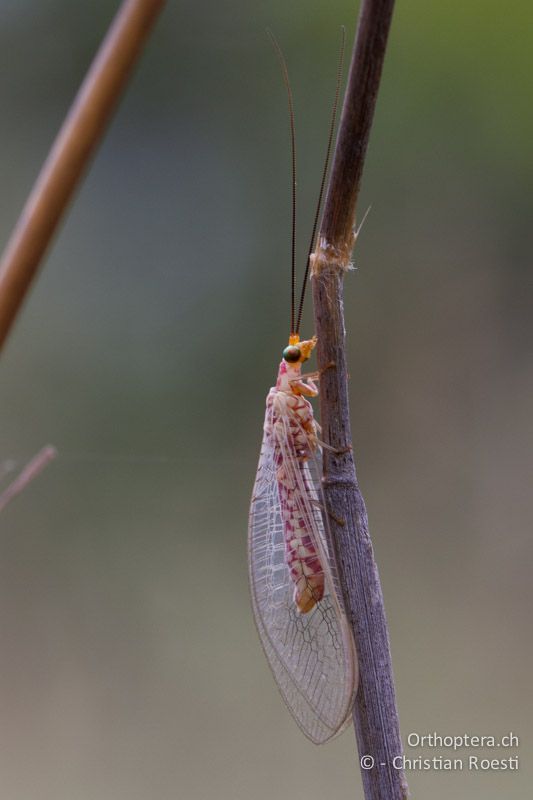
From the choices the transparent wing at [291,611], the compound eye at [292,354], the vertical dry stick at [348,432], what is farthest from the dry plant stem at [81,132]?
the compound eye at [292,354]

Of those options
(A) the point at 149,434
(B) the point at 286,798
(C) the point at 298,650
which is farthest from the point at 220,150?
(C) the point at 298,650

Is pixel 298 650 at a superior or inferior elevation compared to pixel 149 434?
inferior

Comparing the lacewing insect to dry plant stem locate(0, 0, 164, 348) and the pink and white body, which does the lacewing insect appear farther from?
dry plant stem locate(0, 0, 164, 348)

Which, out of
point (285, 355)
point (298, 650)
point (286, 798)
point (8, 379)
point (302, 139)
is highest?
point (302, 139)

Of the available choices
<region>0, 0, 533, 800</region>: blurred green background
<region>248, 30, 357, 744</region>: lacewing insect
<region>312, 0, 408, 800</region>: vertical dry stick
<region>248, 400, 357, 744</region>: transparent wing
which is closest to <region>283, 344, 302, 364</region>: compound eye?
<region>248, 30, 357, 744</region>: lacewing insect

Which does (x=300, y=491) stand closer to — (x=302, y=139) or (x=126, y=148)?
(x=302, y=139)

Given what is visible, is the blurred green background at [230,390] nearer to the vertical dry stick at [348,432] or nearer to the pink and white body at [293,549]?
the pink and white body at [293,549]

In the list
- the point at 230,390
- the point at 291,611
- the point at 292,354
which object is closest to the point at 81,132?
the point at 292,354

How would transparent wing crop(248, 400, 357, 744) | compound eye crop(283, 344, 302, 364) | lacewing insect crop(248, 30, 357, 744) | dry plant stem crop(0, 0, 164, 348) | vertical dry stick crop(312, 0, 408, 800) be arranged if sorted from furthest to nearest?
compound eye crop(283, 344, 302, 364)
lacewing insect crop(248, 30, 357, 744)
transparent wing crop(248, 400, 357, 744)
vertical dry stick crop(312, 0, 408, 800)
dry plant stem crop(0, 0, 164, 348)

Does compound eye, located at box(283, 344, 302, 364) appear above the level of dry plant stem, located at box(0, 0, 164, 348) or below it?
above
